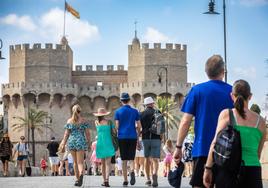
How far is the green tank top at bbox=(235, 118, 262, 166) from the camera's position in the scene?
7738 mm

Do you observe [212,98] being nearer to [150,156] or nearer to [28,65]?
[150,156]

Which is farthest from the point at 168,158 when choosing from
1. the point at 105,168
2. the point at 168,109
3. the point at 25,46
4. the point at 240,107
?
the point at 25,46

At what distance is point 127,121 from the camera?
49.0 ft

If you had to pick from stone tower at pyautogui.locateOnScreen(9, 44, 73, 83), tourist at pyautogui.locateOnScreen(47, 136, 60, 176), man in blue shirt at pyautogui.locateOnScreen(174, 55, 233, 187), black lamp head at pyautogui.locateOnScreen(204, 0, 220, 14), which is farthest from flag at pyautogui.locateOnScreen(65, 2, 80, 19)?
man in blue shirt at pyautogui.locateOnScreen(174, 55, 233, 187)

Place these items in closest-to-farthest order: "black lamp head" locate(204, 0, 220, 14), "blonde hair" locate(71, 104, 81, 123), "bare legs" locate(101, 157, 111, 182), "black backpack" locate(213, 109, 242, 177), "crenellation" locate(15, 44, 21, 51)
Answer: "black backpack" locate(213, 109, 242, 177)
"blonde hair" locate(71, 104, 81, 123)
"bare legs" locate(101, 157, 111, 182)
"black lamp head" locate(204, 0, 220, 14)
"crenellation" locate(15, 44, 21, 51)

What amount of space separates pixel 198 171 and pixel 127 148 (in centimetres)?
658

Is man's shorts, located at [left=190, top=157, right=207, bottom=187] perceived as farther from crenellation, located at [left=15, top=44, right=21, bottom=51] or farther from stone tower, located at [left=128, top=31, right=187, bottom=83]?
crenellation, located at [left=15, top=44, right=21, bottom=51]

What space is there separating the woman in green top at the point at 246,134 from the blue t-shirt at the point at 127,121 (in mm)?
6945

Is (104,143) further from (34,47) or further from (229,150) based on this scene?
(34,47)

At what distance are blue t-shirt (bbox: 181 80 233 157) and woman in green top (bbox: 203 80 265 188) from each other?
0.65m

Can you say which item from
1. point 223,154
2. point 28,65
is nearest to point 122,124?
point 223,154

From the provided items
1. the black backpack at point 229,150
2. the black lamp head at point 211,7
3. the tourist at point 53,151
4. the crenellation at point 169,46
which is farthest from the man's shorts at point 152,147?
the crenellation at point 169,46

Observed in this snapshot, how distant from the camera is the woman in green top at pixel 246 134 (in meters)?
7.72

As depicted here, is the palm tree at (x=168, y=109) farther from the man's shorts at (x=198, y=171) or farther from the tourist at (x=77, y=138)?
the man's shorts at (x=198, y=171)
